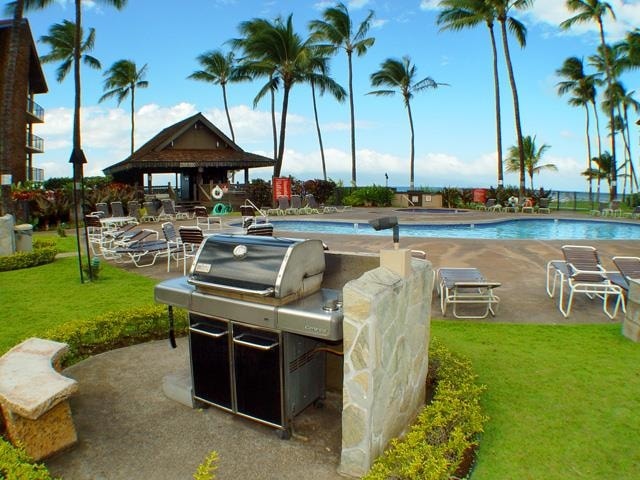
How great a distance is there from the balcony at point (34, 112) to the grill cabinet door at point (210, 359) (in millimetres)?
36837

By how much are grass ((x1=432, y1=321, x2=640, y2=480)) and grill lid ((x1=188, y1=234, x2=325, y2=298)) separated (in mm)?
1772

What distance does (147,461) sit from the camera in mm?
3381

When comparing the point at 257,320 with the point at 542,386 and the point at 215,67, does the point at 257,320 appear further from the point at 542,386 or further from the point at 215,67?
the point at 215,67

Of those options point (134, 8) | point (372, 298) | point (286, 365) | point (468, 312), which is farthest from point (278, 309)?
point (134, 8)

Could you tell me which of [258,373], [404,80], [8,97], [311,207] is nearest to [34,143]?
[311,207]

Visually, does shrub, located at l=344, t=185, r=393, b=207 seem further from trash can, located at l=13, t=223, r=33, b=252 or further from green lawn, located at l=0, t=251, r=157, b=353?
green lawn, located at l=0, t=251, r=157, b=353

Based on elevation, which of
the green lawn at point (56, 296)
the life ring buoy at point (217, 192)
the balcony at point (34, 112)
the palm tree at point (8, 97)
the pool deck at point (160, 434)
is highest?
the balcony at point (34, 112)

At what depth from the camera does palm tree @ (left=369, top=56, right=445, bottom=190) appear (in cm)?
4094

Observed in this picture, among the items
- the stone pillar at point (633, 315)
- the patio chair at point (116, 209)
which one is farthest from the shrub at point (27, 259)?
the stone pillar at point (633, 315)

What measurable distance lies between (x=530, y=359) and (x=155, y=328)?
4.32 metres

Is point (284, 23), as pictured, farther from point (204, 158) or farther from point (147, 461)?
point (147, 461)

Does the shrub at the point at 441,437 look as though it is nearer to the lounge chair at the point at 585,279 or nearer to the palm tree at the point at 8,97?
the lounge chair at the point at 585,279

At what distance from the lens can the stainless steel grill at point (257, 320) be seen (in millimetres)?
3330

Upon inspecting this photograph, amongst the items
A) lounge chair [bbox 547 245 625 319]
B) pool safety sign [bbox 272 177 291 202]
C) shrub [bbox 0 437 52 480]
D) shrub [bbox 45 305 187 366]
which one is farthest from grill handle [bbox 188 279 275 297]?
pool safety sign [bbox 272 177 291 202]
